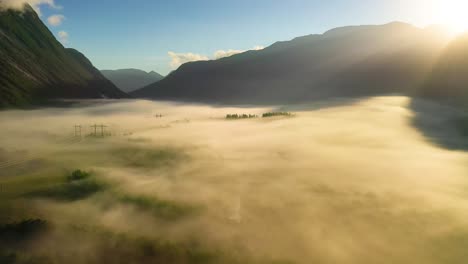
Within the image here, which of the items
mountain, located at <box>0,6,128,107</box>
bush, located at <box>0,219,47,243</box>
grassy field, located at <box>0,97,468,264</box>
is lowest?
bush, located at <box>0,219,47,243</box>

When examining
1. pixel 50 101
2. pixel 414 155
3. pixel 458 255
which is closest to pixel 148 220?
pixel 458 255

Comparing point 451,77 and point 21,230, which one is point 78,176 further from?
point 451,77

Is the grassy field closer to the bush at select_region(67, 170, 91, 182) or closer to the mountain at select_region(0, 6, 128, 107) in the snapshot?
the bush at select_region(67, 170, 91, 182)

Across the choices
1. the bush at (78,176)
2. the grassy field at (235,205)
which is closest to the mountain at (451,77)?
the grassy field at (235,205)

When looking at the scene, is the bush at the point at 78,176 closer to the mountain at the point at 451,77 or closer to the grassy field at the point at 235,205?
the grassy field at the point at 235,205

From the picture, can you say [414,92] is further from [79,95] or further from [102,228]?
[79,95]

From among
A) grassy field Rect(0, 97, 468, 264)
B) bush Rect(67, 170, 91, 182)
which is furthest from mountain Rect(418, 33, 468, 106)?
bush Rect(67, 170, 91, 182)

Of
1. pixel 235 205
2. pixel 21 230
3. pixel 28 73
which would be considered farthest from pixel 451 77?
pixel 28 73
